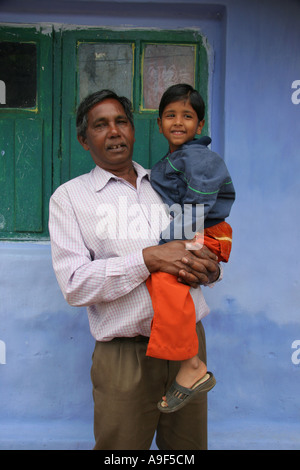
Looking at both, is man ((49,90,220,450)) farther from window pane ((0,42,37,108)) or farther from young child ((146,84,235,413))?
window pane ((0,42,37,108))

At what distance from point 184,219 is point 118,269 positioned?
351mm

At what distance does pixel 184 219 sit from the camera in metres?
1.87

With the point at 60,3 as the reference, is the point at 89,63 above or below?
below

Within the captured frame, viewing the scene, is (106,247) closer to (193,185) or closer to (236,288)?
(193,185)

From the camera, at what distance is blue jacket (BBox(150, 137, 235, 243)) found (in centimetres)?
188

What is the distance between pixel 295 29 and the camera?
281 centimetres

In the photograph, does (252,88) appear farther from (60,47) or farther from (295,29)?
(60,47)
